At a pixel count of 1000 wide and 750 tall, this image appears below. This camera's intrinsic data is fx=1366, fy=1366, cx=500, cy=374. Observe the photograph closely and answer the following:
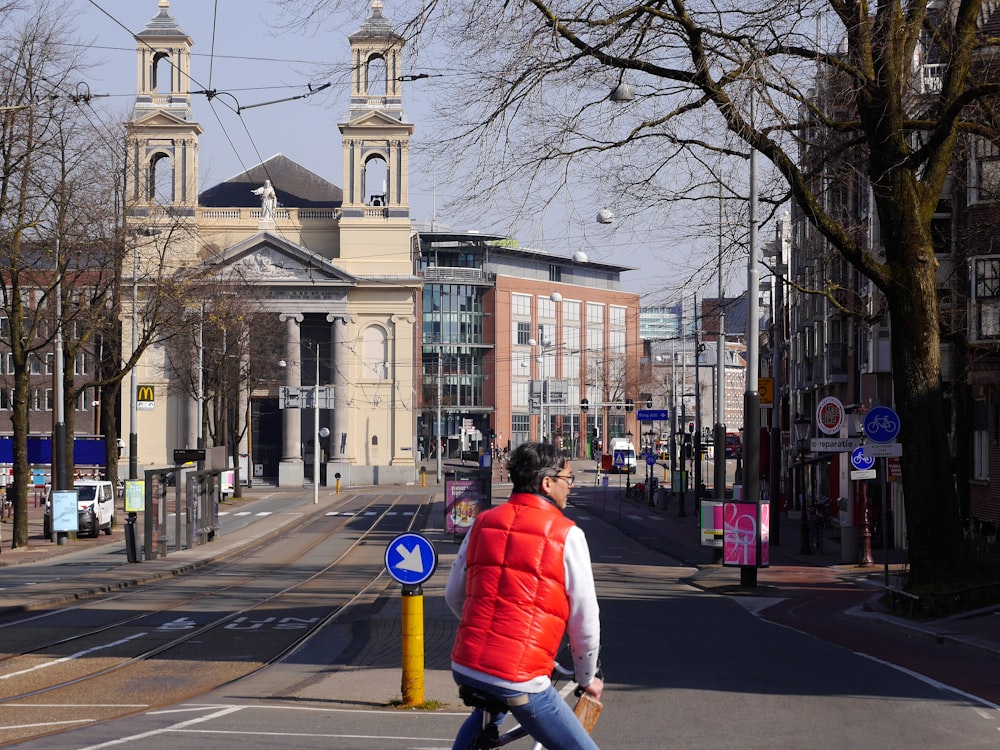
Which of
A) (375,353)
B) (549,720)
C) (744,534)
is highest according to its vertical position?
(375,353)

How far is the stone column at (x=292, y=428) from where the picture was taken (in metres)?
83.7

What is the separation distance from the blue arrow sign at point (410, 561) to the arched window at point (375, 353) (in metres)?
77.4

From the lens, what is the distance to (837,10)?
17.2m

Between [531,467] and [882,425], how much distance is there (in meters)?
15.4

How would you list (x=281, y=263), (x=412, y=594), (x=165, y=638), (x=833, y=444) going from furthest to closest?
(x=281, y=263) < (x=833, y=444) < (x=165, y=638) < (x=412, y=594)

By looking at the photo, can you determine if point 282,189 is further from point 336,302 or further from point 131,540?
point 131,540

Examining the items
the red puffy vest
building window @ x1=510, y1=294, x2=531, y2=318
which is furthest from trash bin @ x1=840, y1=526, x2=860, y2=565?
building window @ x1=510, y1=294, x2=531, y2=318

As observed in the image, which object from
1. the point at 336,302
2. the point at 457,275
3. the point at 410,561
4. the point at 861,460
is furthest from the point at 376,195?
the point at 410,561

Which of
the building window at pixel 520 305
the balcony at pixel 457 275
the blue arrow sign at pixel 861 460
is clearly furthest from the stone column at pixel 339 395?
the blue arrow sign at pixel 861 460

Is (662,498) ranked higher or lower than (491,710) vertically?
lower

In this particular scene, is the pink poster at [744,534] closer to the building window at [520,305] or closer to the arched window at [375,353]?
the arched window at [375,353]

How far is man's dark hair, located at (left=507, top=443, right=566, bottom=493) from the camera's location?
18.6 feet

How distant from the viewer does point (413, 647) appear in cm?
1074

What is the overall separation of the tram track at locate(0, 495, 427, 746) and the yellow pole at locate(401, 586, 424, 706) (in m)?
2.27
